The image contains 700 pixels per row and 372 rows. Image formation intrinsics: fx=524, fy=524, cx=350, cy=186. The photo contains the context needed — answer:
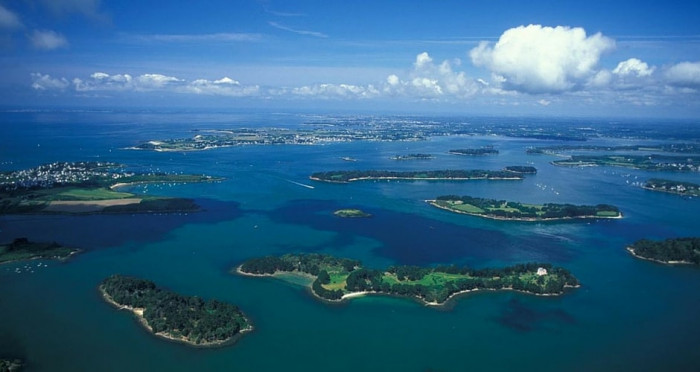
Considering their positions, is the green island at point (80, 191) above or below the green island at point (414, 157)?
below

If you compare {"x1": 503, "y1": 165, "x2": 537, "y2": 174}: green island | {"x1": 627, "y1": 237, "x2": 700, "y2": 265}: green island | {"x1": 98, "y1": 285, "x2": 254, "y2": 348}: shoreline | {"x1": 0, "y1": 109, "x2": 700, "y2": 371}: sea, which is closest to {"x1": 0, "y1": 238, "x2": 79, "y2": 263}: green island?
{"x1": 0, "y1": 109, "x2": 700, "y2": 371}: sea

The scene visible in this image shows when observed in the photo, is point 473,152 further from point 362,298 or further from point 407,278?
point 362,298

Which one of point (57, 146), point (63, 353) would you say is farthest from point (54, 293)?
point (57, 146)

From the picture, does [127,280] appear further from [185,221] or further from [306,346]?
[185,221]

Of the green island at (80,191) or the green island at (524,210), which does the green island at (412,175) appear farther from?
the green island at (524,210)

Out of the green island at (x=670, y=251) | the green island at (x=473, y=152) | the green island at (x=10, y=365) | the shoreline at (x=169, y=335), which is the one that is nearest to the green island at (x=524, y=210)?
the green island at (x=670, y=251)

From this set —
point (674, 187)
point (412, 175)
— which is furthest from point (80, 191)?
point (674, 187)

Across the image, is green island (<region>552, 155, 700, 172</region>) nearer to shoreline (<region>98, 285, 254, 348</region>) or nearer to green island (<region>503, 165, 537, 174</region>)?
green island (<region>503, 165, 537, 174</region>)

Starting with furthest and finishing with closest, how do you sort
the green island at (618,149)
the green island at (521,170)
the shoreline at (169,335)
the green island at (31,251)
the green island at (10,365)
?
the green island at (618,149) → the green island at (521,170) → the green island at (31,251) → the shoreline at (169,335) → the green island at (10,365)
